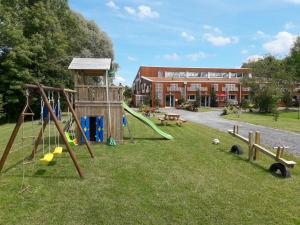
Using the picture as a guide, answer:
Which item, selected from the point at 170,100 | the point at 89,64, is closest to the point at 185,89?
the point at 170,100

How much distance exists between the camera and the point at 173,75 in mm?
83438

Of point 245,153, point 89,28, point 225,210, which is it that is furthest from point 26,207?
point 89,28

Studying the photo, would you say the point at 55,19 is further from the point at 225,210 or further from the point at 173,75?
the point at 173,75

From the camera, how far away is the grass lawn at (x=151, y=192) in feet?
19.4

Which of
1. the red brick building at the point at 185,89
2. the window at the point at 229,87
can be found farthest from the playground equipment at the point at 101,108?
the window at the point at 229,87

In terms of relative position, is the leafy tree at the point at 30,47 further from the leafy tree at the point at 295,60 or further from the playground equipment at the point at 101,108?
the leafy tree at the point at 295,60

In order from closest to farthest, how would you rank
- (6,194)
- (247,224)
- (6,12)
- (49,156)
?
(247,224)
(6,194)
(49,156)
(6,12)

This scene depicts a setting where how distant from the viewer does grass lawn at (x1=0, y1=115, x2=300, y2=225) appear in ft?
19.4

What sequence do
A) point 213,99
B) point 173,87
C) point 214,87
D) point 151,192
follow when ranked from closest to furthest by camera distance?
point 151,192 → point 173,87 → point 213,99 → point 214,87

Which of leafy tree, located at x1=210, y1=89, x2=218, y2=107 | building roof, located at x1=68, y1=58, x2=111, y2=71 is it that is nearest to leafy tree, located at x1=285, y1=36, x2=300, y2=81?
leafy tree, located at x1=210, y1=89, x2=218, y2=107

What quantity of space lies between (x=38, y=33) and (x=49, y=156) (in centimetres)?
2918

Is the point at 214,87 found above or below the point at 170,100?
above

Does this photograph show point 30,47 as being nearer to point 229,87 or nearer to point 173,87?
point 173,87

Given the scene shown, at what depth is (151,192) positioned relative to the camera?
7.34 m
